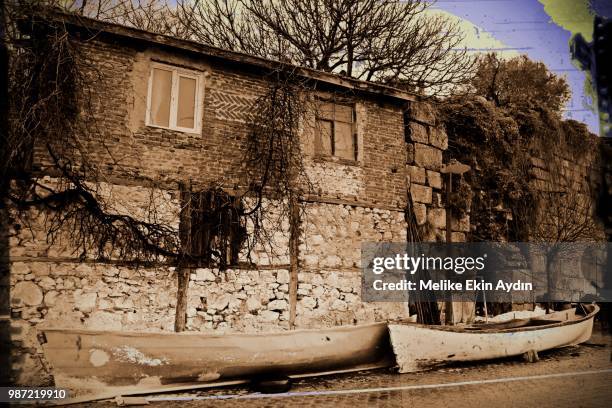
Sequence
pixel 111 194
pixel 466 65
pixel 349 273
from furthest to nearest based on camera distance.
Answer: pixel 466 65, pixel 349 273, pixel 111 194

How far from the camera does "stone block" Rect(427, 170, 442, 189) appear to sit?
10938 mm

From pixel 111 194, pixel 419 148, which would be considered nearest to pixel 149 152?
pixel 111 194

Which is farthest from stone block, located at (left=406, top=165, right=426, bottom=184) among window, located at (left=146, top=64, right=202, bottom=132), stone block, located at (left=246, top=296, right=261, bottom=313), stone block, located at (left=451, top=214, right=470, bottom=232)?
window, located at (left=146, top=64, right=202, bottom=132)

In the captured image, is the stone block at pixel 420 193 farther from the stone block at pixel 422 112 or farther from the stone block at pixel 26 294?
the stone block at pixel 26 294

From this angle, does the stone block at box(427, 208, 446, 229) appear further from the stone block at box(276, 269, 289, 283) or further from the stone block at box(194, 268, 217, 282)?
the stone block at box(194, 268, 217, 282)

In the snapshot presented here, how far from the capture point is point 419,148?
35.5ft

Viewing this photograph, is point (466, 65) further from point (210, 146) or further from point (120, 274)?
point (120, 274)

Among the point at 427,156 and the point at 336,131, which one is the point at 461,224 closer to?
the point at 427,156

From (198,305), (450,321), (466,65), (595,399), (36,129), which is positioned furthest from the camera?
(466,65)

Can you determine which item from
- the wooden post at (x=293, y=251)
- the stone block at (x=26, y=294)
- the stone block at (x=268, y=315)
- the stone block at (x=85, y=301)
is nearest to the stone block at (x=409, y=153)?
the wooden post at (x=293, y=251)

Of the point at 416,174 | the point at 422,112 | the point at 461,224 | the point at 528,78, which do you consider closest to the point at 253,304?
the point at 416,174

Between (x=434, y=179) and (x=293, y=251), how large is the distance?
4.88 metres

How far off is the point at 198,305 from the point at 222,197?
2.15 metres

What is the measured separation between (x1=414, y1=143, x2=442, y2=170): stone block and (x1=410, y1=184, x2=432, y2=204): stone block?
2.08 feet
